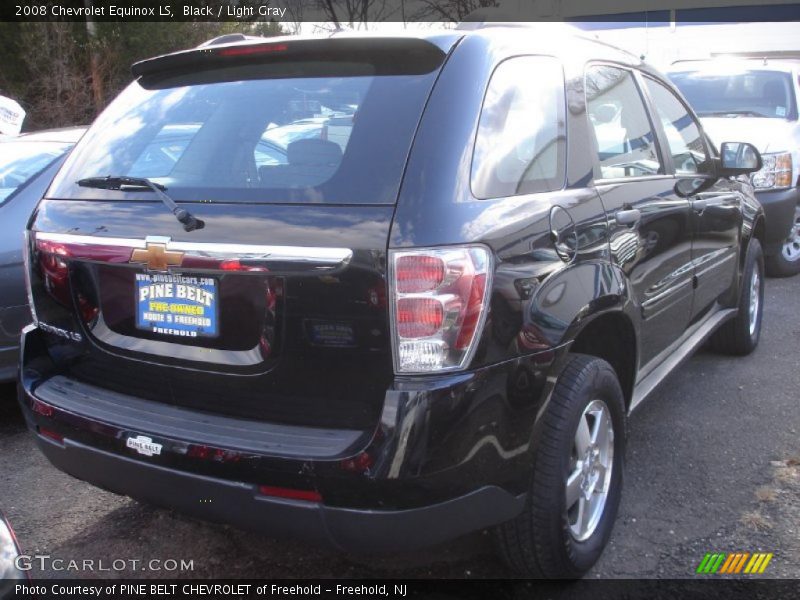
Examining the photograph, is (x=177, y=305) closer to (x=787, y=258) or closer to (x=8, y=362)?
(x=8, y=362)

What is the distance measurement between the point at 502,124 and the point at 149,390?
1390mm

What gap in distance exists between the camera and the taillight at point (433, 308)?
2.03 metres

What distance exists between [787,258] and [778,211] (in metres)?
0.81

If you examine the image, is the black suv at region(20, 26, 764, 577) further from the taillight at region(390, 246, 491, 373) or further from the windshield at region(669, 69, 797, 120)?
the windshield at region(669, 69, 797, 120)

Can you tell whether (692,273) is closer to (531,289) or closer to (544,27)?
(544,27)

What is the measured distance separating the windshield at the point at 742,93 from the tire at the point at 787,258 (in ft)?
3.46

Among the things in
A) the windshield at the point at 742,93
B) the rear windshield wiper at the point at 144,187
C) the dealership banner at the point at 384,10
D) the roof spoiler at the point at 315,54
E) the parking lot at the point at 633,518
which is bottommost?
the parking lot at the point at 633,518

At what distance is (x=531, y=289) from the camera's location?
222cm

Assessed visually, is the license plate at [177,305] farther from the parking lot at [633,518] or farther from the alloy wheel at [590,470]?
the alloy wheel at [590,470]

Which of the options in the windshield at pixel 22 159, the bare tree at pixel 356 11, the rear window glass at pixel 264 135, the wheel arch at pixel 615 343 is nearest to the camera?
the rear window glass at pixel 264 135

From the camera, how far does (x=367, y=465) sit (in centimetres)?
202

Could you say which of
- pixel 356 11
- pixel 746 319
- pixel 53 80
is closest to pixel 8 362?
pixel 746 319

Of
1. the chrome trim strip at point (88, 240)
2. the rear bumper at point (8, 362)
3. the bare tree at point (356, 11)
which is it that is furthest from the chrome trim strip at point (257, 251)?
the bare tree at point (356, 11)

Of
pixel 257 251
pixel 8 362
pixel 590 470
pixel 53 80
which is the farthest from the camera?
pixel 53 80
